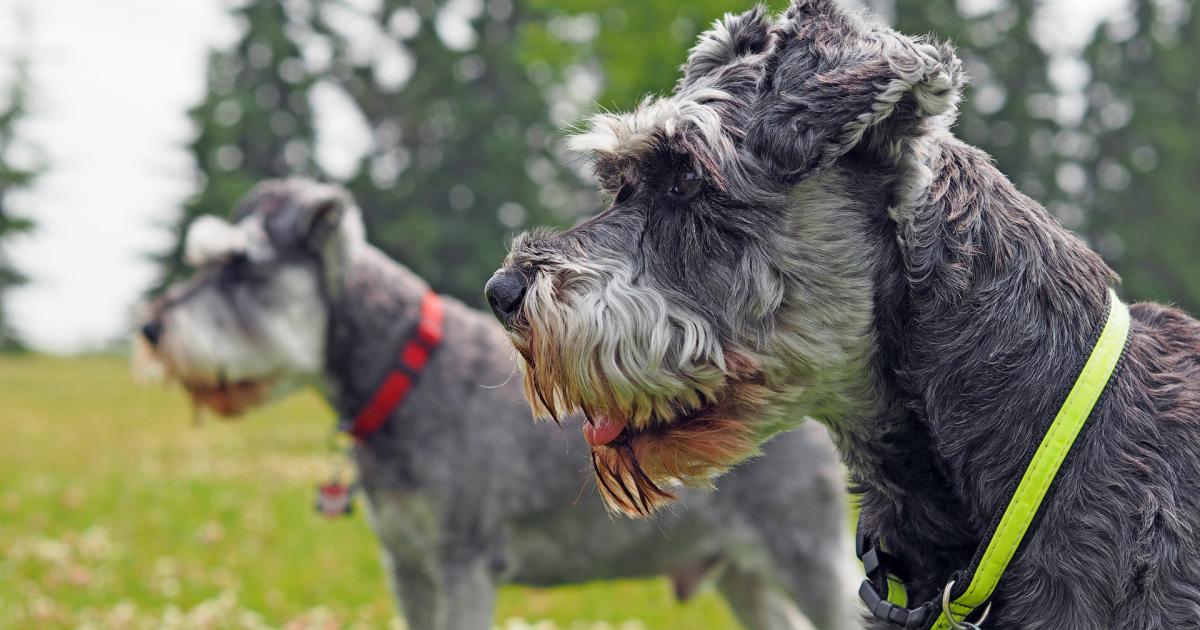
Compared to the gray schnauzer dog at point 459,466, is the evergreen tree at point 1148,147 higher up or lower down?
lower down

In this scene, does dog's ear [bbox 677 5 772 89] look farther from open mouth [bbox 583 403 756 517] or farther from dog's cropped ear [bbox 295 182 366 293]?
dog's cropped ear [bbox 295 182 366 293]

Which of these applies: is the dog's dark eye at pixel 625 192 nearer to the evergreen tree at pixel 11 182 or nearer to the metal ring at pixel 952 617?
the metal ring at pixel 952 617

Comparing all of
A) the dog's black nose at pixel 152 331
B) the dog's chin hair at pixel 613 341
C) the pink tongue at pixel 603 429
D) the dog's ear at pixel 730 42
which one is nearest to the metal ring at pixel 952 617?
the dog's chin hair at pixel 613 341

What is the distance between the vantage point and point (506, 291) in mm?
2889

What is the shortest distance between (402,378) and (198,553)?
481 cm

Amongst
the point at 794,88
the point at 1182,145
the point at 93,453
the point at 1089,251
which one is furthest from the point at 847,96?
the point at 1182,145

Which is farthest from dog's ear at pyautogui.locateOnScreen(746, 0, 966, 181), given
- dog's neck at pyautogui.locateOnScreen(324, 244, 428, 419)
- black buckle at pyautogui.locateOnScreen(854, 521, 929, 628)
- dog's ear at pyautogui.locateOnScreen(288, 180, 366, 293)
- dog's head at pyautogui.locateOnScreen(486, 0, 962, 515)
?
A: dog's ear at pyautogui.locateOnScreen(288, 180, 366, 293)

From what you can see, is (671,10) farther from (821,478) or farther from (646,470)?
(646,470)

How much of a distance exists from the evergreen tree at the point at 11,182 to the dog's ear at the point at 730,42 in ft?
144

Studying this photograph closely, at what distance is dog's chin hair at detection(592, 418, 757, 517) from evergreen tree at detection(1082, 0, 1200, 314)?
40064 millimetres

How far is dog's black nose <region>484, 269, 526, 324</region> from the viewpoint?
2889mm

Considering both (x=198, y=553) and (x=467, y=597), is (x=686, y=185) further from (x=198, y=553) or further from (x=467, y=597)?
(x=198, y=553)

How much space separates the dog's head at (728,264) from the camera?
9.21ft

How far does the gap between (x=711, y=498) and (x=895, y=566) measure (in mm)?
2580
